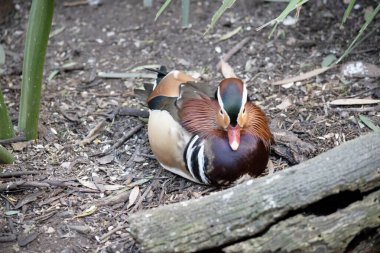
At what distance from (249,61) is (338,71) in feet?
1.88

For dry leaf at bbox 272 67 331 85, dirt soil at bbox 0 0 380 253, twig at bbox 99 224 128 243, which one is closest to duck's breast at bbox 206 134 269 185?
dirt soil at bbox 0 0 380 253

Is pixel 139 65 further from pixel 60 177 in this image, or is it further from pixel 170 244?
pixel 170 244

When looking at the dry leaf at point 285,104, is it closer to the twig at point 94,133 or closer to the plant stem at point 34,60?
the twig at point 94,133

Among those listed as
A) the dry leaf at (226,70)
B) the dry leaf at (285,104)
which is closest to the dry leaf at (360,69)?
the dry leaf at (285,104)

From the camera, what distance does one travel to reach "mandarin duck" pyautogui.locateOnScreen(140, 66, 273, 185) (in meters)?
3.06

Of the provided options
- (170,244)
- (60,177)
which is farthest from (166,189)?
(170,244)

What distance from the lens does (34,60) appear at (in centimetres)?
335

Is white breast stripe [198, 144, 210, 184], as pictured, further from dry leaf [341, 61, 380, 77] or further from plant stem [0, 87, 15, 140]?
dry leaf [341, 61, 380, 77]

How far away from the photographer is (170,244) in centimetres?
235

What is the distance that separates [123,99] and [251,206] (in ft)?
5.94

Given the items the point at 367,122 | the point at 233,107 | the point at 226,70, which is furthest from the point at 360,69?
the point at 233,107

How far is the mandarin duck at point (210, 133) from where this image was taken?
3.06m

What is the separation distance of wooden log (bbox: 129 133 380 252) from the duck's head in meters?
0.58

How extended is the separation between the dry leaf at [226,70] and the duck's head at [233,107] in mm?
1022
